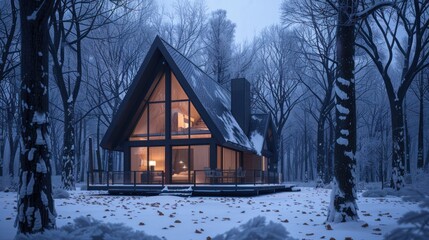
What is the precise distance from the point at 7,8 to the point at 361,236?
2217 cm

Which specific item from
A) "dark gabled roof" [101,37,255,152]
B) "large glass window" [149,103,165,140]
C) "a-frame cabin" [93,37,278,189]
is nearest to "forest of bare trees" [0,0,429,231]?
"dark gabled roof" [101,37,255,152]

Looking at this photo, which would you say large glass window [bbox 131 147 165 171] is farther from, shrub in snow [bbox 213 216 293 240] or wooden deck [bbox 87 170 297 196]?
shrub in snow [bbox 213 216 293 240]

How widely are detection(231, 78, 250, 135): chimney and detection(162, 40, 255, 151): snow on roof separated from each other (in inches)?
23.3

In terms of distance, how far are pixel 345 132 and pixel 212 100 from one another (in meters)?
A: 15.5

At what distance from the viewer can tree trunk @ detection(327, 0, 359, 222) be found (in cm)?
864

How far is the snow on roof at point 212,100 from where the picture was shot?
70.9 feet

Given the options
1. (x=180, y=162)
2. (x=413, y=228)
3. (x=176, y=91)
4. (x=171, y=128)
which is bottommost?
(x=180, y=162)

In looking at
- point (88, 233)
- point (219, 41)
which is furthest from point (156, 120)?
point (88, 233)

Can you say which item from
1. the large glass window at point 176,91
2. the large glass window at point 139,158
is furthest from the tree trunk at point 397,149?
the large glass window at point 139,158

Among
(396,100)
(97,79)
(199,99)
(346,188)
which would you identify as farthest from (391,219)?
(97,79)

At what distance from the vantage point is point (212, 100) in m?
24.2

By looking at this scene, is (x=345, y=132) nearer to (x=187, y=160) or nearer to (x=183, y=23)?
(x=187, y=160)

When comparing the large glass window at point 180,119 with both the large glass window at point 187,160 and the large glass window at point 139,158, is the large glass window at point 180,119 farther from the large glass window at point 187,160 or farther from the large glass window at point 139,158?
the large glass window at point 139,158

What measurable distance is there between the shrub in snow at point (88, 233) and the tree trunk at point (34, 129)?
5.83 ft
